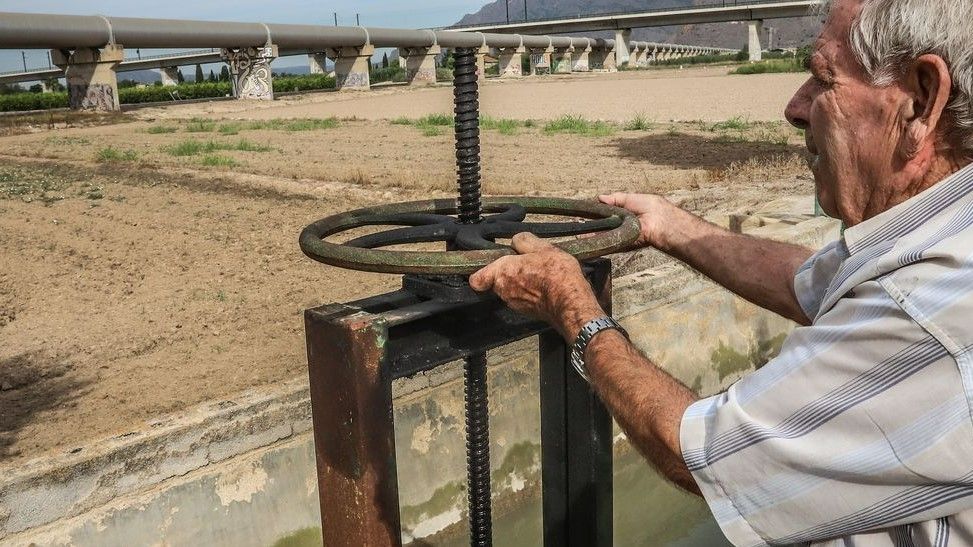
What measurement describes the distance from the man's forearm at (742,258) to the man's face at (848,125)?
602 mm

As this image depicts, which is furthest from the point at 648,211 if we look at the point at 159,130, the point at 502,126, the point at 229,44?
the point at 229,44

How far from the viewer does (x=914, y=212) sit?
4.49 feet

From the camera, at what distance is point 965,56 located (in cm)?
128

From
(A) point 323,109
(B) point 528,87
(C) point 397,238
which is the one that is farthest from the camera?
(B) point 528,87

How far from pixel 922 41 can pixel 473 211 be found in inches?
43.7

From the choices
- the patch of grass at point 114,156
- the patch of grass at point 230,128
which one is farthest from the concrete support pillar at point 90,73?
the patch of grass at point 114,156

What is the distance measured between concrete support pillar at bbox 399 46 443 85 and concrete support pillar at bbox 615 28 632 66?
79.9 ft

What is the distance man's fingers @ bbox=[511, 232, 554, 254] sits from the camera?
183 centimetres

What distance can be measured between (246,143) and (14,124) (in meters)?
9.87

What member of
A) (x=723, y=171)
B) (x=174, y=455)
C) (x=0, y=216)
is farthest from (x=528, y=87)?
(x=174, y=455)

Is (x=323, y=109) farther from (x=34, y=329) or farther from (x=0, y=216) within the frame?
(x=34, y=329)

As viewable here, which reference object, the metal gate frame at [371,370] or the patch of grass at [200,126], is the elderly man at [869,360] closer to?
the metal gate frame at [371,370]

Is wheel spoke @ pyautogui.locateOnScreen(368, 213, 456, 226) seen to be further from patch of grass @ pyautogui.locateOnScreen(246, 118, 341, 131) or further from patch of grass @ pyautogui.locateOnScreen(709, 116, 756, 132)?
patch of grass @ pyautogui.locateOnScreen(246, 118, 341, 131)

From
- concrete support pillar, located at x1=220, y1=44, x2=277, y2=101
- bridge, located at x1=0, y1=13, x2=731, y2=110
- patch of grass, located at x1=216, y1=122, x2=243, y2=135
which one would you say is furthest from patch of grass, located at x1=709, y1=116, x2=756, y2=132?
concrete support pillar, located at x1=220, y1=44, x2=277, y2=101
